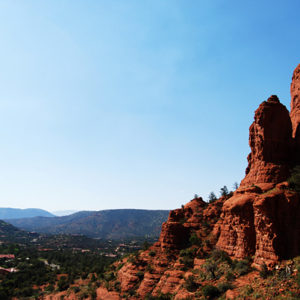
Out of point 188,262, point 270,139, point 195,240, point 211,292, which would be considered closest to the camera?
point 211,292

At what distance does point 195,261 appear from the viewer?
35.9m

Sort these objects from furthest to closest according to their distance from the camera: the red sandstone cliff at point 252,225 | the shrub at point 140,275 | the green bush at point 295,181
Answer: the shrub at point 140,275 < the green bush at point 295,181 < the red sandstone cliff at point 252,225

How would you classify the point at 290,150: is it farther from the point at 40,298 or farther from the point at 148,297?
the point at 40,298

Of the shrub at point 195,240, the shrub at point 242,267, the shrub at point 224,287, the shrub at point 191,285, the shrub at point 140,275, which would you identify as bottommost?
the shrub at point 140,275

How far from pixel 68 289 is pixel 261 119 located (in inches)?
2027

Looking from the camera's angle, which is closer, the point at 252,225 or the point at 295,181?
the point at 295,181

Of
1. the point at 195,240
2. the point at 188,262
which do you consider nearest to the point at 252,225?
the point at 188,262

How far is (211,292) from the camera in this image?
26.7m

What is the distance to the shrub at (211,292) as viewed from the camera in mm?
26555

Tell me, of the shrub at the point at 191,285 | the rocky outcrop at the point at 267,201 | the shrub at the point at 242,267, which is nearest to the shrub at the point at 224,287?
the shrub at the point at 242,267

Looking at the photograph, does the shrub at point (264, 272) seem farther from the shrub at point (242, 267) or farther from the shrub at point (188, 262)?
the shrub at point (188, 262)

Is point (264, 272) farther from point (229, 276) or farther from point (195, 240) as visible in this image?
point (195, 240)

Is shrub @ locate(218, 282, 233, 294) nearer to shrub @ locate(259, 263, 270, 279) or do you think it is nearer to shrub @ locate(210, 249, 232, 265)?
shrub @ locate(259, 263, 270, 279)

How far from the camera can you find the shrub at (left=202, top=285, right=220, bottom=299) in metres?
26.6
